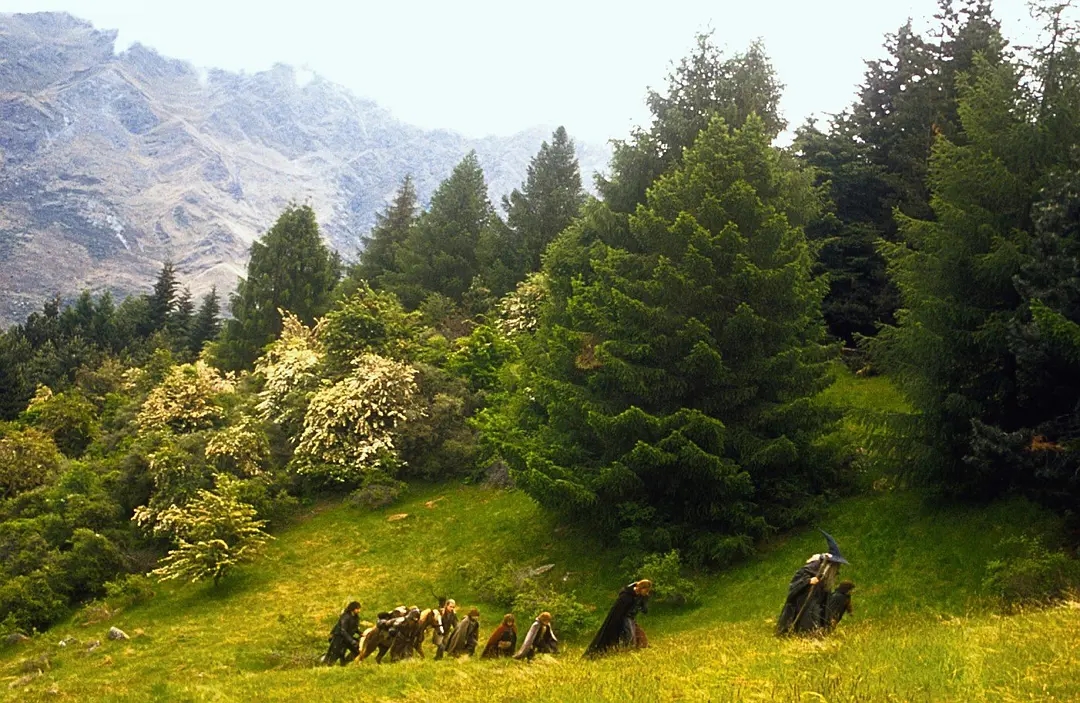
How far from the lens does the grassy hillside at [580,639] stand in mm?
6996

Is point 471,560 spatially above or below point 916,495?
below

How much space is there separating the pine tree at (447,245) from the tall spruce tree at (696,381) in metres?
→ 26.9

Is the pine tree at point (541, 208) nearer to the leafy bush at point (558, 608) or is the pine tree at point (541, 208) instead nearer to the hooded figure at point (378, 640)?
the leafy bush at point (558, 608)

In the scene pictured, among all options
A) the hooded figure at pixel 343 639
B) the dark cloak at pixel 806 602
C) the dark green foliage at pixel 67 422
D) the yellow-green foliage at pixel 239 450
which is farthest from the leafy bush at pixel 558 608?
the dark green foliage at pixel 67 422

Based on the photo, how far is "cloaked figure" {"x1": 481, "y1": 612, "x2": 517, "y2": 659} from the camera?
13781 mm

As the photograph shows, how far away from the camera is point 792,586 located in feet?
36.6

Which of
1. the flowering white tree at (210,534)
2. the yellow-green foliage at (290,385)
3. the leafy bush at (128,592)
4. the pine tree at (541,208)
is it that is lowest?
the leafy bush at (128,592)

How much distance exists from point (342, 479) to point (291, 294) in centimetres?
2468

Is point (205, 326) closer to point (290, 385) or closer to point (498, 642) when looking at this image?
point (290, 385)

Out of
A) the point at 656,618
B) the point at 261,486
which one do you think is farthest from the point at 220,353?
the point at 656,618

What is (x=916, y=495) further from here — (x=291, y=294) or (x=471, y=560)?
→ (x=291, y=294)

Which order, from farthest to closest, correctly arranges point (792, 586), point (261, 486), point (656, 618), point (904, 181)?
point (904, 181) → point (261, 486) → point (656, 618) → point (792, 586)

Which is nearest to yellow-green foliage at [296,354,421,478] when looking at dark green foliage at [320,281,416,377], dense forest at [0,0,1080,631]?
dense forest at [0,0,1080,631]

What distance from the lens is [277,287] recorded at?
4862 centimetres
